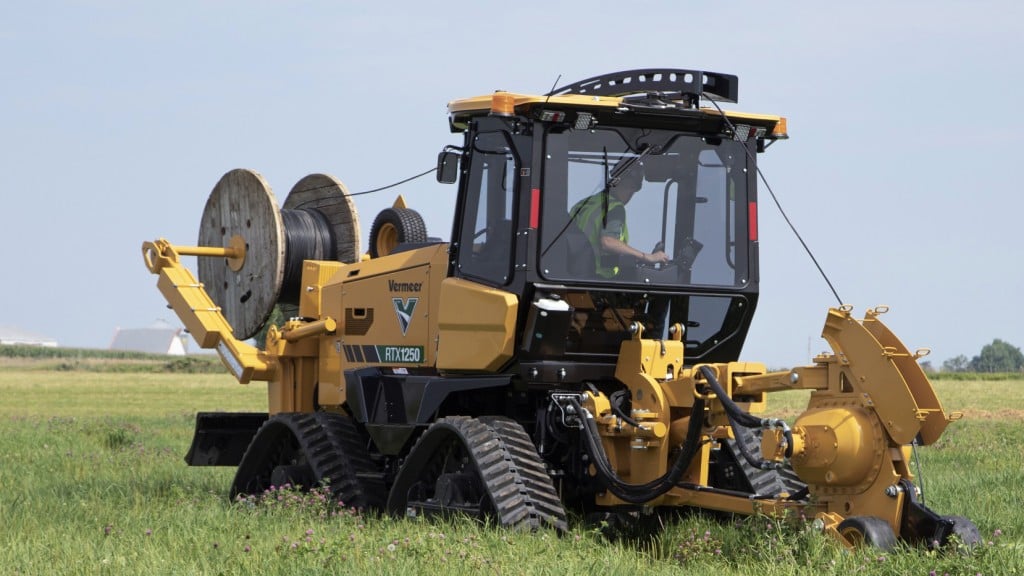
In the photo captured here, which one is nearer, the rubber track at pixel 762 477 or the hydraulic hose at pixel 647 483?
the hydraulic hose at pixel 647 483

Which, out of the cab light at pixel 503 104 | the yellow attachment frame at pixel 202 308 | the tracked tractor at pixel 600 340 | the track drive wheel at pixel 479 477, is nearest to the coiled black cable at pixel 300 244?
the yellow attachment frame at pixel 202 308

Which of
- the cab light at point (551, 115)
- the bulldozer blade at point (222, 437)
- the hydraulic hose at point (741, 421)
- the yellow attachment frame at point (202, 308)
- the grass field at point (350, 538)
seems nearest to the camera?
the grass field at point (350, 538)

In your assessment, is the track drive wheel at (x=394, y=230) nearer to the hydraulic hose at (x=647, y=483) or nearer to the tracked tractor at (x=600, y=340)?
the tracked tractor at (x=600, y=340)

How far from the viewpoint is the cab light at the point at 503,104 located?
9.20 metres

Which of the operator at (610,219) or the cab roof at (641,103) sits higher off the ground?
the cab roof at (641,103)

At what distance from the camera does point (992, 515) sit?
32.5 ft

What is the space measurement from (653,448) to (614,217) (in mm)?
1569

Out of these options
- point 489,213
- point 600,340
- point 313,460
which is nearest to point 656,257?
point 600,340

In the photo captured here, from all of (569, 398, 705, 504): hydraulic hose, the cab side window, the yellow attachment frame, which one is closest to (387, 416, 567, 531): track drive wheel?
(569, 398, 705, 504): hydraulic hose

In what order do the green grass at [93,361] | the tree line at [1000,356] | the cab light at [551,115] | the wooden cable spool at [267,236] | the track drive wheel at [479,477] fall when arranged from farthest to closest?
the tree line at [1000,356] → the green grass at [93,361] → the wooden cable spool at [267,236] → the cab light at [551,115] → the track drive wheel at [479,477]

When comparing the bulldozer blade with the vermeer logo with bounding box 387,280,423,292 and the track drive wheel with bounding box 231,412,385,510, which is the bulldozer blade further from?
the vermeer logo with bounding box 387,280,423,292

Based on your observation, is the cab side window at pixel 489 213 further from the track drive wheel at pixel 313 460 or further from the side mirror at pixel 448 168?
the track drive wheel at pixel 313 460

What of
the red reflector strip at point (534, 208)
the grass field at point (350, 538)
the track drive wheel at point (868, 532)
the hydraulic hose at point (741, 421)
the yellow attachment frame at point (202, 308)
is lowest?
the grass field at point (350, 538)

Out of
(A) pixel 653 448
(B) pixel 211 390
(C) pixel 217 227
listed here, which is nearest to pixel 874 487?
(A) pixel 653 448
